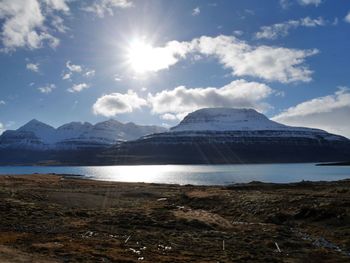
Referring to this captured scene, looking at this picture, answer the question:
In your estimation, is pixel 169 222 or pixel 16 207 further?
pixel 16 207

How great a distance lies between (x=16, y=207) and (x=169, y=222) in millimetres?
16076

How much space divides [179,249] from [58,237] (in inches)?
355

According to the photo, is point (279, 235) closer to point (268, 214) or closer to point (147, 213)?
point (268, 214)

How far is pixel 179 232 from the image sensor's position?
35.8 m

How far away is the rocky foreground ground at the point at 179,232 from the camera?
26.4 m

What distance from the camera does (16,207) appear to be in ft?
143

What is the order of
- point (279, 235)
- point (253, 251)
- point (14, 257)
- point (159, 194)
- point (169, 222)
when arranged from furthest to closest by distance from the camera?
1. point (159, 194)
2. point (169, 222)
3. point (279, 235)
4. point (253, 251)
5. point (14, 257)

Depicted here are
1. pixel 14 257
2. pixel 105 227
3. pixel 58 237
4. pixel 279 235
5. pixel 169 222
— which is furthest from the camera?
pixel 169 222

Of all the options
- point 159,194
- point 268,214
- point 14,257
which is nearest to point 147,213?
point 268,214

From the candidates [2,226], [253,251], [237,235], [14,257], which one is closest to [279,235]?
[237,235]

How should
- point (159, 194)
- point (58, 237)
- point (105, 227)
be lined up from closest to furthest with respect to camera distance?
point (58, 237) → point (105, 227) → point (159, 194)

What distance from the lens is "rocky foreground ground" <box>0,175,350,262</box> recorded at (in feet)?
86.6

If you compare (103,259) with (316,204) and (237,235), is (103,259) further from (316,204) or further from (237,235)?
(316,204)

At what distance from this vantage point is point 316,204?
44.7 metres
